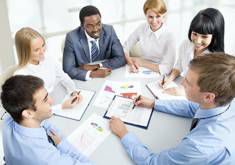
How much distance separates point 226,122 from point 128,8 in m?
3.07

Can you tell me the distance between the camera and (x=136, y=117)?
1.69m

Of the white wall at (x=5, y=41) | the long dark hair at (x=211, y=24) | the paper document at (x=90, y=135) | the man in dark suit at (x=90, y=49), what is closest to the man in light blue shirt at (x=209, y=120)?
the paper document at (x=90, y=135)

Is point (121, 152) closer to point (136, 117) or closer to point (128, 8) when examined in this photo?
point (136, 117)

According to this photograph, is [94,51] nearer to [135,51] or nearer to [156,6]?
[135,51]

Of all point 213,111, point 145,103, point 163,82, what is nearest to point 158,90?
point 163,82

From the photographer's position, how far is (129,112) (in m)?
1.73

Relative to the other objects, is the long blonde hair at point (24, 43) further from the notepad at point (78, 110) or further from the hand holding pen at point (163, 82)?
the hand holding pen at point (163, 82)

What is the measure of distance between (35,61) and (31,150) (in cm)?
89

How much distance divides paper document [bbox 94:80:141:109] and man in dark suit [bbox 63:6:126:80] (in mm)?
176

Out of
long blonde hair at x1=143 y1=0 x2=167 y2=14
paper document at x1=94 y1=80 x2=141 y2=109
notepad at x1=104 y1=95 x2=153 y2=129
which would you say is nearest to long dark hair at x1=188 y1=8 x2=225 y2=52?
long blonde hair at x1=143 y1=0 x2=167 y2=14

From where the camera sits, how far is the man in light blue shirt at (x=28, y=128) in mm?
A: 1239

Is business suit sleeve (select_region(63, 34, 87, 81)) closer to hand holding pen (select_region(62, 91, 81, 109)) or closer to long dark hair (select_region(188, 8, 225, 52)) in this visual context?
hand holding pen (select_region(62, 91, 81, 109))

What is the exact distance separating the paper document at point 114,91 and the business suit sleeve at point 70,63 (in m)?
0.23

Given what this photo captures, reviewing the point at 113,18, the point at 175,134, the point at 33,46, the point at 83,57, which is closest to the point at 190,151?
the point at 175,134
